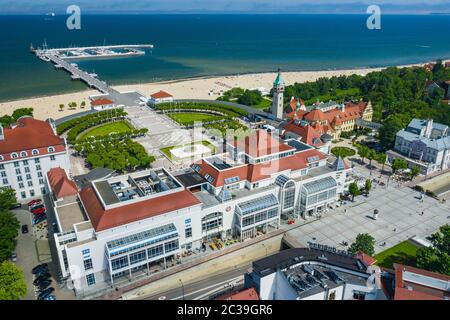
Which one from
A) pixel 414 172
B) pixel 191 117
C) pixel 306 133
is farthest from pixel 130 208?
pixel 191 117

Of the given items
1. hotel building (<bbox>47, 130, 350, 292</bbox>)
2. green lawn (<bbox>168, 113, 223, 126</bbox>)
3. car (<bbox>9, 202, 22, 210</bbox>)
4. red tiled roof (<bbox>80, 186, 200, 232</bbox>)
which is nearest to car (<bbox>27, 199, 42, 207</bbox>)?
car (<bbox>9, 202, 22, 210</bbox>)

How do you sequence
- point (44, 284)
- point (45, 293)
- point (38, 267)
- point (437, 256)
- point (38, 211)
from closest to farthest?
1. point (45, 293)
2. point (44, 284)
3. point (437, 256)
4. point (38, 267)
5. point (38, 211)

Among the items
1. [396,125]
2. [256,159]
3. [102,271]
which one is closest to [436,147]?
[396,125]

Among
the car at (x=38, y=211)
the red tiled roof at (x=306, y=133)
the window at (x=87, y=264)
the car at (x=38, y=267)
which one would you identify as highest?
the red tiled roof at (x=306, y=133)

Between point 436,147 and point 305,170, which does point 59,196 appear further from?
point 436,147

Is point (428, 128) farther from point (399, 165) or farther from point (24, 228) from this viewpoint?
point (24, 228)

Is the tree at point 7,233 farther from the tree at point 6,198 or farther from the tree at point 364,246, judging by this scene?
the tree at point 364,246

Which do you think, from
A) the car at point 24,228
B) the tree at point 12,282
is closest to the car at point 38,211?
the car at point 24,228
